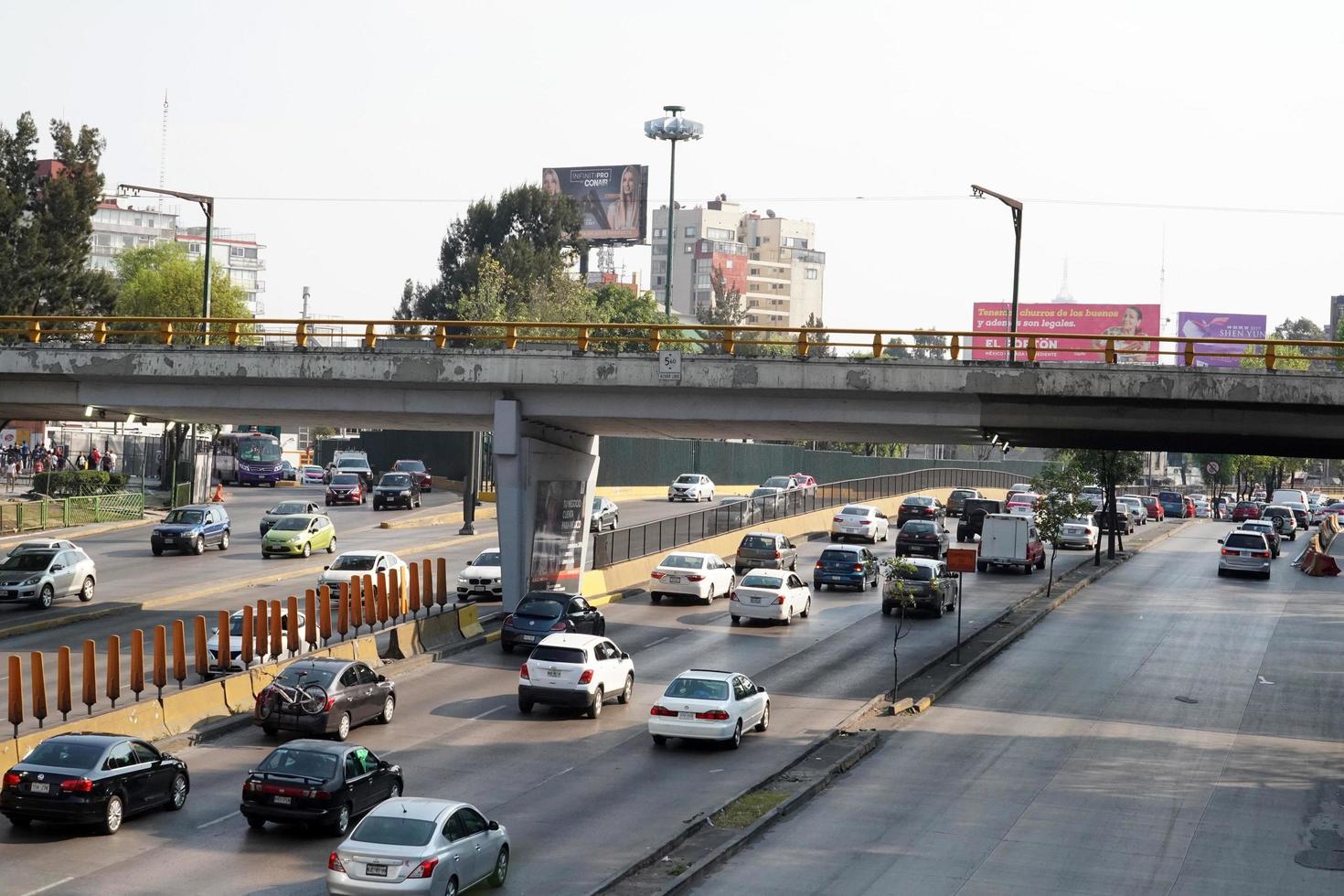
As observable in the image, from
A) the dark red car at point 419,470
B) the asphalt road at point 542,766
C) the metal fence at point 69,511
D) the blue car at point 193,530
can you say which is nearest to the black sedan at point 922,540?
the asphalt road at point 542,766

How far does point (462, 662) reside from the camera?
124ft

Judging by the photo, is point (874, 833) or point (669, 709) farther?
point (669, 709)

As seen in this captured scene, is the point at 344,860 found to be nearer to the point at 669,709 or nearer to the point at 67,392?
the point at 669,709

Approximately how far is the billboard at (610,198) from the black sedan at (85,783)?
135826mm

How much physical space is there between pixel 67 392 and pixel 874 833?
2714 cm

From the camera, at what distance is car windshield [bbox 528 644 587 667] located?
3183 centimetres

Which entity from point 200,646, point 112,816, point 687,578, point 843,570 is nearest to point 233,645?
point 200,646

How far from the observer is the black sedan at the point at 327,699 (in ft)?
91.5

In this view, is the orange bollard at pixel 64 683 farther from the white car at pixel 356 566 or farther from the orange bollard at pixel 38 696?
Result: the white car at pixel 356 566

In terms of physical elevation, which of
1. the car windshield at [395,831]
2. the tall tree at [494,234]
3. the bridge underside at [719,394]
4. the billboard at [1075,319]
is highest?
the tall tree at [494,234]

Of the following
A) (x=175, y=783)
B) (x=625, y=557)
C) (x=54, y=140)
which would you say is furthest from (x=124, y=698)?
(x=54, y=140)

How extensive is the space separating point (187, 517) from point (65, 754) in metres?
35.6

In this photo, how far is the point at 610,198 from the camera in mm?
159375

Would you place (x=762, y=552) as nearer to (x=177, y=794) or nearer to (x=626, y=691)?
(x=626, y=691)
